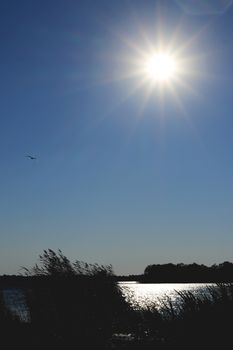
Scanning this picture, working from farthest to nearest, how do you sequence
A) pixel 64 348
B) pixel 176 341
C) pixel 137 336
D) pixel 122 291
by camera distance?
pixel 122 291 → pixel 137 336 → pixel 64 348 → pixel 176 341

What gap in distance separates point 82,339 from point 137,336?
179 cm

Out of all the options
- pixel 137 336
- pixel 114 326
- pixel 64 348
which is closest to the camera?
pixel 64 348

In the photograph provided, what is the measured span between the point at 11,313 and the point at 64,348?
19.4 ft

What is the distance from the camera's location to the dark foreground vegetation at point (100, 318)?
45.6 ft

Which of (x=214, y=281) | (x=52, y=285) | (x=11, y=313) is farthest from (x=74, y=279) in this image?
(x=214, y=281)

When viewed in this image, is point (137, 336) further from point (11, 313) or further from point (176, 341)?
point (11, 313)

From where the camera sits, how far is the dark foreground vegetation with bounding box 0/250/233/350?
1389cm

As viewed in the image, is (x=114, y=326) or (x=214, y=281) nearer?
(x=214, y=281)

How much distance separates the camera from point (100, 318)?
17.3 m

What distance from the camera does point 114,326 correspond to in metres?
17.7

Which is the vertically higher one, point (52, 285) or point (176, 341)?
point (52, 285)

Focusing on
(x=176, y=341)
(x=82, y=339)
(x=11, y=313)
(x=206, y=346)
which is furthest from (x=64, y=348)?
(x=11, y=313)

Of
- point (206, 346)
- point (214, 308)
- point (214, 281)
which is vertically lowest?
point (206, 346)

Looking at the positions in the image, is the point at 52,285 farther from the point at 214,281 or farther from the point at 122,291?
the point at 214,281
